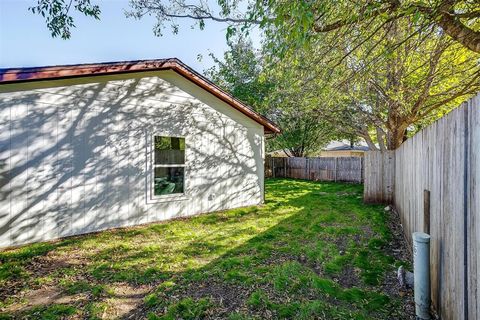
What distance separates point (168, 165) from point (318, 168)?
12.1 m

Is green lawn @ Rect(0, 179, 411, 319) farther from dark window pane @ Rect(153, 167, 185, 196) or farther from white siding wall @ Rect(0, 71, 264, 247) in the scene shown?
dark window pane @ Rect(153, 167, 185, 196)

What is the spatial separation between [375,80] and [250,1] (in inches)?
221

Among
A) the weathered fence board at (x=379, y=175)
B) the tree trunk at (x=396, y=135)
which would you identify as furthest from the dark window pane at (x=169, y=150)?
the tree trunk at (x=396, y=135)

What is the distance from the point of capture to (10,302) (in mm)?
3275

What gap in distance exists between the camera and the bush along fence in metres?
1.89

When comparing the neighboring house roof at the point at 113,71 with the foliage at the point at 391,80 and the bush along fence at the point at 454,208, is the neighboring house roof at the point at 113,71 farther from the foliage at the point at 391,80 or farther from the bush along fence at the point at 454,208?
the bush along fence at the point at 454,208

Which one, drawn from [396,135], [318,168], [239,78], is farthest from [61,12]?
[318,168]

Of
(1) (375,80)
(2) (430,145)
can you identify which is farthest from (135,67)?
(1) (375,80)

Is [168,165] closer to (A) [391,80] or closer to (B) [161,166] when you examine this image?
(B) [161,166]

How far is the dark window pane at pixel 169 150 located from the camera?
7.26 meters

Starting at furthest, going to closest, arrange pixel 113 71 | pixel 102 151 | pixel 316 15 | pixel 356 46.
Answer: pixel 102 151 → pixel 113 71 → pixel 356 46 → pixel 316 15

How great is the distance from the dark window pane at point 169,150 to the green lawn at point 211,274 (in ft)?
5.78

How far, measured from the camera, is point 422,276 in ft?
9.34

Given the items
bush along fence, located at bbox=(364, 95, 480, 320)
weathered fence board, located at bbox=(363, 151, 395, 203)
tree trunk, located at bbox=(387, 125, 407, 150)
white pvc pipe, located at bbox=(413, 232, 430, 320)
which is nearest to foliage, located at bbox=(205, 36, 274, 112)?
tree trunk, located at bbox=(387, 125, 407, 150)
